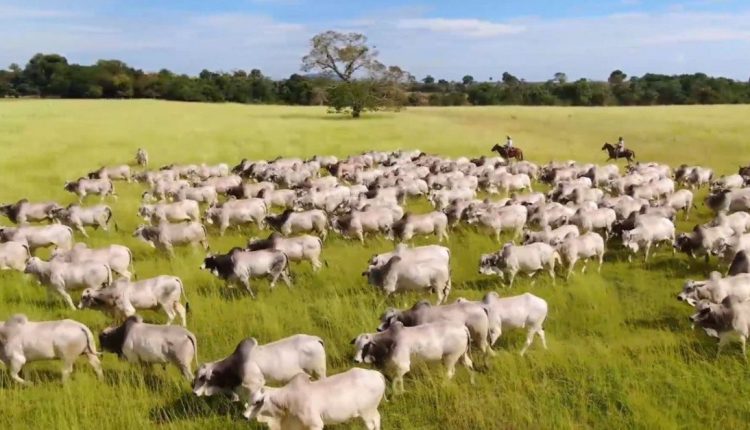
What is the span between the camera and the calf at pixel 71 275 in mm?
12266

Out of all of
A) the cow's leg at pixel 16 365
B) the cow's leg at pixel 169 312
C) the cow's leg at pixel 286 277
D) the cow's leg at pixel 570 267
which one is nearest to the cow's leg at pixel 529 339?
the cow's leg at pixel 570 267

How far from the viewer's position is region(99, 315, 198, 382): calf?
353 inches

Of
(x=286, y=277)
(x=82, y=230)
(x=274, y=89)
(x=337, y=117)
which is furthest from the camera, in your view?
(x=274, y=89)

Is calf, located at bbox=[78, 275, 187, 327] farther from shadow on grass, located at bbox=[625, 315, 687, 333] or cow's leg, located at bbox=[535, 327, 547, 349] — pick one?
shadow on grass, located at bbox=[625, 315, 687, 333]

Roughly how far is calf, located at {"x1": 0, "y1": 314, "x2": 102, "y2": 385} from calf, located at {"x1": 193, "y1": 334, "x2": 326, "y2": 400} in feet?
6.67

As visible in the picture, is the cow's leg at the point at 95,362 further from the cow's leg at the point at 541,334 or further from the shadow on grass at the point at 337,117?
the shadow on grass at the point at 337,117

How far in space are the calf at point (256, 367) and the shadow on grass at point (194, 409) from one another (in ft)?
0.58

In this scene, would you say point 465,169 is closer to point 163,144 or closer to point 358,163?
point 358,163

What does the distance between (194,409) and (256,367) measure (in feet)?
3.10

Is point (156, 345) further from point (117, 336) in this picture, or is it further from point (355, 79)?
point (355, 79)

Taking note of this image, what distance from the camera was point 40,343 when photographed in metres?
9.03

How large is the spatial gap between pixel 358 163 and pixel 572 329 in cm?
2050

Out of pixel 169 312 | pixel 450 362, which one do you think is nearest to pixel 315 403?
pixel 450 362

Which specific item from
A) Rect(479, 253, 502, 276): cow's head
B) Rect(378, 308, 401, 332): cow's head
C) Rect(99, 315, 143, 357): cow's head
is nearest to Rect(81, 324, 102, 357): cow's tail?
Rect(99, 315, 143, 357): cow's head
